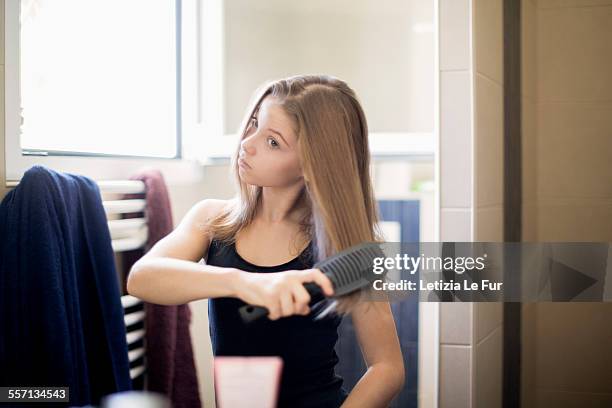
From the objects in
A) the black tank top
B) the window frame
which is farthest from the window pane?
the black tank top

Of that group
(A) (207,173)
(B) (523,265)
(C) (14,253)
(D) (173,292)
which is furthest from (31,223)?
(B) (523,265)

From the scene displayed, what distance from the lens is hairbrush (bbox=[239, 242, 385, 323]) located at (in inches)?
28.1

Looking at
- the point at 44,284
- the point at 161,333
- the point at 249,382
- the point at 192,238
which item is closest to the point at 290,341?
the point at 249,382

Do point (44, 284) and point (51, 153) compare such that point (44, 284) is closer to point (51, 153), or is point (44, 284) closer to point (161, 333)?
point (51, 153)

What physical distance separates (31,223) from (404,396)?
0.55 metres

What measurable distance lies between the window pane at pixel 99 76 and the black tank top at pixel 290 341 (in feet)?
1.27

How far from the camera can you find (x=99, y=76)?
1147 millimetres

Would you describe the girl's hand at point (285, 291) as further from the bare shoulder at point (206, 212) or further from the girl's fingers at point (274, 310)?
the bare shoulder at point (206, 212)

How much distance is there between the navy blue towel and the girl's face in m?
0.27

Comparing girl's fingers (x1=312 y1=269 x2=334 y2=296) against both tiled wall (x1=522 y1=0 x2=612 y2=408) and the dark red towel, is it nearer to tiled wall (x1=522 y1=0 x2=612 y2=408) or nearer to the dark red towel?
tiled wall (x1=522 y1=0 x2=612 y2=408)

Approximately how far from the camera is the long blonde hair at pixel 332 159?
0.76 meters

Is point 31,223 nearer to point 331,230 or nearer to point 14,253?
point 14,253

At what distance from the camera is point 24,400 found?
2.69ft

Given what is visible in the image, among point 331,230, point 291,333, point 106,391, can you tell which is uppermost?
point 331,230
